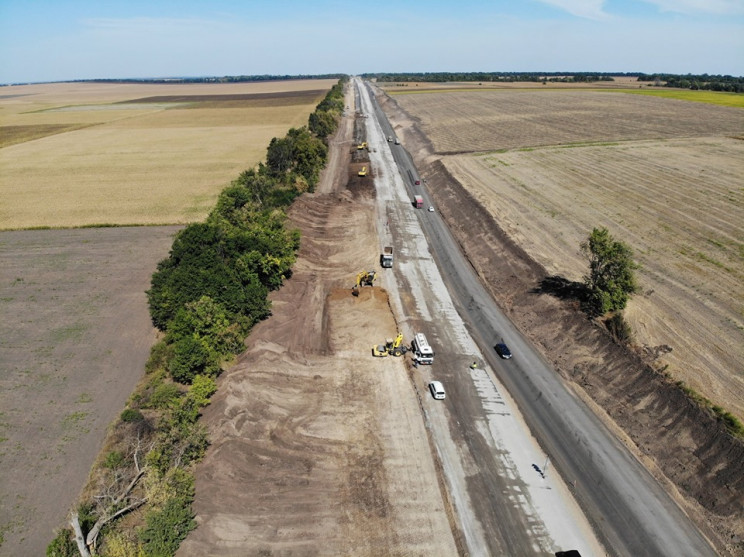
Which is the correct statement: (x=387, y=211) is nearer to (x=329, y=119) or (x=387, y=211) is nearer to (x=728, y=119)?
(x=329, y=119)

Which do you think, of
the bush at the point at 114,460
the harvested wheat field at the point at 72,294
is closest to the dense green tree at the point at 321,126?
the harvested wheat field at the point at 72,294

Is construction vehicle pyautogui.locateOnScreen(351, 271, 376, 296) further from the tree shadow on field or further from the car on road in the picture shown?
the tree shadow on field

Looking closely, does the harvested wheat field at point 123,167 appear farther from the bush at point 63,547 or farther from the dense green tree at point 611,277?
the dense green tree at point 611,277

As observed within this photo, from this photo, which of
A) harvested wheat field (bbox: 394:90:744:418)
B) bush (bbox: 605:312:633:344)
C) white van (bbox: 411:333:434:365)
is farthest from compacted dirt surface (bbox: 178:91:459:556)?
harvested wheat field (bbox: 394:90:744:418)

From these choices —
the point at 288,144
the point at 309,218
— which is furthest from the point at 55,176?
the point at 309,218

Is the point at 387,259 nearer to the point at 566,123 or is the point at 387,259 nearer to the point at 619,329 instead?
the point at 619,329
